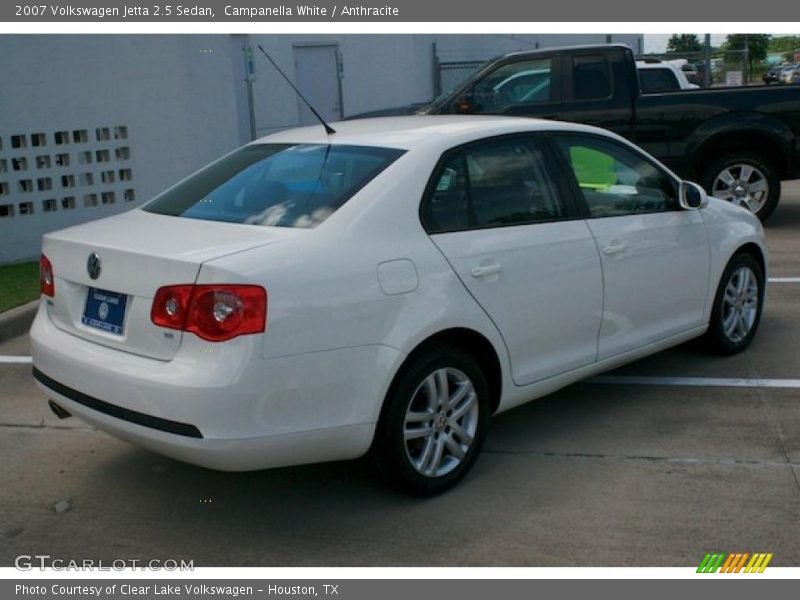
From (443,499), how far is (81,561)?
5.04 feet

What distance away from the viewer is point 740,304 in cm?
626

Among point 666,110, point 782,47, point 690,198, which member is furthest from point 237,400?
point 782,47

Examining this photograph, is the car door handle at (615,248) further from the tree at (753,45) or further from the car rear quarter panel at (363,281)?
the tree at (753,45)

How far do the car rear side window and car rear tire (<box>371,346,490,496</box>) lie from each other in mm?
617

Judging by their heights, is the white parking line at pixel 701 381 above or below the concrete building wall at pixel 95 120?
below

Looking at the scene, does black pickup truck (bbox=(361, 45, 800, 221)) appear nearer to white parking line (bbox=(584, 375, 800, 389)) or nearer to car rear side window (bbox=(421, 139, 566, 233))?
white parking line (bbox=(584, 375, 800, 389))

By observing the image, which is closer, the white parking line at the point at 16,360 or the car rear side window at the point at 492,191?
the car rear side window at the point at 492,191

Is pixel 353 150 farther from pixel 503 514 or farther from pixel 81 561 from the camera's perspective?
pixel 81 561

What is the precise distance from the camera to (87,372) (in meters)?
4.11

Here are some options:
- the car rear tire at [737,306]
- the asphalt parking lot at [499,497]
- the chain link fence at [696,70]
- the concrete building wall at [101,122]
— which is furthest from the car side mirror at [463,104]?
the chain link fence at [696,70]

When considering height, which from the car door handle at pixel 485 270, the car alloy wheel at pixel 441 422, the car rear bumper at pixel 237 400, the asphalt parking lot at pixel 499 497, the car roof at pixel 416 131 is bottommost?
the asphalt parking lot at pixel 499 497

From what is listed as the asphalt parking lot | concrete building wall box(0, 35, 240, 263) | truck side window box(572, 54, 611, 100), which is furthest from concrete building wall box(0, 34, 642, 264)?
the asphalt parking lot

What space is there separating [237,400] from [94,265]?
0.97 m

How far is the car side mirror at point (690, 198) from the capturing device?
567cm
